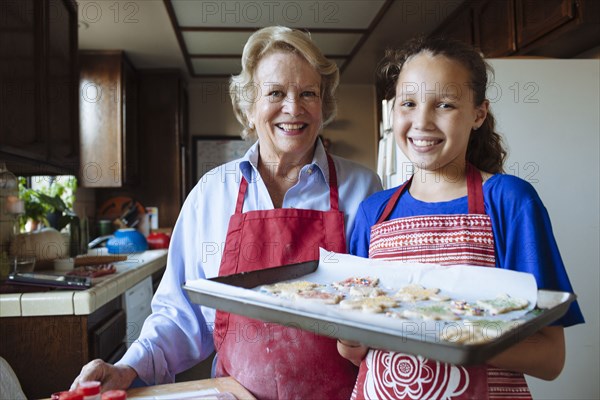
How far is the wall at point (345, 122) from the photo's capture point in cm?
506

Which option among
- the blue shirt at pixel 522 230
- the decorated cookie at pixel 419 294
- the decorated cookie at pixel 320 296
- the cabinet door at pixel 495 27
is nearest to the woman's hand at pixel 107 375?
the decorated cookie at pixel 320 296

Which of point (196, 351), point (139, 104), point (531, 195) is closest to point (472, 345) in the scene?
point (531, 195)

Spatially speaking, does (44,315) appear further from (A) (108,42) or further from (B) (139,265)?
(A) (108,42)

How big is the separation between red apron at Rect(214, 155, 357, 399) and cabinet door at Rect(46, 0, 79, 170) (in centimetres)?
128

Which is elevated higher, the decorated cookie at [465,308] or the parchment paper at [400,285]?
the parchment paper at [400,285]

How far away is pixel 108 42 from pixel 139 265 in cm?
170

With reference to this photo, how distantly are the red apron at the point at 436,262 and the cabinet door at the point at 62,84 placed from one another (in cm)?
164

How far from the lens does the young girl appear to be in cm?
87

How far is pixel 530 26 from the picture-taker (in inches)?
93.9

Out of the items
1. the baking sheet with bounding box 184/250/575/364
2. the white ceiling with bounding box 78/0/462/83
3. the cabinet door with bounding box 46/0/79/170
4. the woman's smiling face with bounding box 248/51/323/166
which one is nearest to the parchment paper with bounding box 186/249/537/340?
the baking sheet with bounding box 184/250/575/364

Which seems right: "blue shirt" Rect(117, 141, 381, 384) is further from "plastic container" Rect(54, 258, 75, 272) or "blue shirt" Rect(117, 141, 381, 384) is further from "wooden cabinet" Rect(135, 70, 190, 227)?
"wooden cabinet" Rect(135, 70, 190, 227)

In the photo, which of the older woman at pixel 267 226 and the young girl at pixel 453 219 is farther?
the older woman at pixel 267 226

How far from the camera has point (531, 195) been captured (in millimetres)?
923

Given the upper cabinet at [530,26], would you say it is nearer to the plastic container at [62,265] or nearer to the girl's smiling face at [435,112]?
the girl's smiling face at [435,112]
